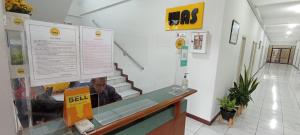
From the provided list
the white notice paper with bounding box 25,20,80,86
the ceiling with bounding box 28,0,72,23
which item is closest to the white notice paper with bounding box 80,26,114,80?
the white notice paper with bounding box 25,20,80,86

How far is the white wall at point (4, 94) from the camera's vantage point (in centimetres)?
56

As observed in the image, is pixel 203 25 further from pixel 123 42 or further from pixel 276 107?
pixel 276 107

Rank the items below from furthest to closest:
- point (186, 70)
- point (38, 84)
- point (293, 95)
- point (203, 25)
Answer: point (293, 95) → point (186, 70) → point (203, 25) → point (38, 84)

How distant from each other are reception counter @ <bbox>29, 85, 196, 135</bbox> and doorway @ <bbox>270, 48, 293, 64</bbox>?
22.2 meters

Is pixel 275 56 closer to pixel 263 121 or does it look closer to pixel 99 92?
pixel 263 121

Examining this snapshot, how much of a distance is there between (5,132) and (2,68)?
0.82ft

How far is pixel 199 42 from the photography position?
2.87 m

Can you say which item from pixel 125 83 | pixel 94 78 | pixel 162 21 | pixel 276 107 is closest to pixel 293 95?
pixel 276 107

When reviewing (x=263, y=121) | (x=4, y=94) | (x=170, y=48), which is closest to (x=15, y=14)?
(x=4, y=94)

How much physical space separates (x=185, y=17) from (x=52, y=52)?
280cm

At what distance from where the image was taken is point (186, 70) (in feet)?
10.4

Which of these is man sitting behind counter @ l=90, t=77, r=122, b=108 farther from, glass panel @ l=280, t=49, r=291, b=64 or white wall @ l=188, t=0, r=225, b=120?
glass panel @ l=280, t=49, r=291, b=64

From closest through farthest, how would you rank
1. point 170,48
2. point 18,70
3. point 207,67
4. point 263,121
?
point 18,70 < point 207,67 < point 263,121 < point 170,48

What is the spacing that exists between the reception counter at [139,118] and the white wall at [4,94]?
308 mm
